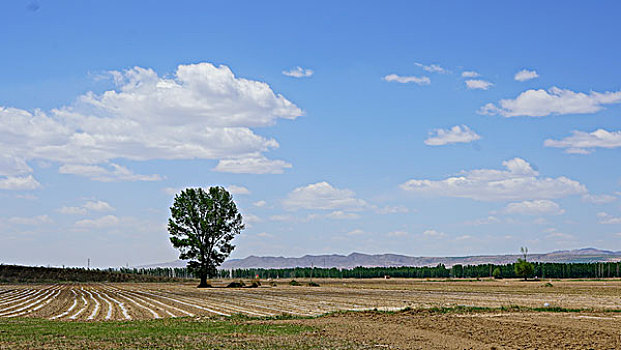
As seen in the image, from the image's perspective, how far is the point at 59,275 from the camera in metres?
154

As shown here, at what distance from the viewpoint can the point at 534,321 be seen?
86.1 feet

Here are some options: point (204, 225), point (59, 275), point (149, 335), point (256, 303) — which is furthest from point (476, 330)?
point (59, 275)

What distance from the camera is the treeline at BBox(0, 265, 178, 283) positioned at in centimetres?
13775

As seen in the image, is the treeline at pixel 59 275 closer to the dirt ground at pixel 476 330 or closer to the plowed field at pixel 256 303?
the plowed field at pixel 256 303

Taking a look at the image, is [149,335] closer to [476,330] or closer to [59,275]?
[476,330]

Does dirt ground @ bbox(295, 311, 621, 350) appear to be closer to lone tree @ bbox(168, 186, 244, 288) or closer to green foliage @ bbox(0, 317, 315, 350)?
green foliage @ bbox(0, 317, 315, 350)

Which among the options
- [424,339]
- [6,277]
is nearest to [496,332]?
[424,339]

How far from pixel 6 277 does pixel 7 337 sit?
399ft

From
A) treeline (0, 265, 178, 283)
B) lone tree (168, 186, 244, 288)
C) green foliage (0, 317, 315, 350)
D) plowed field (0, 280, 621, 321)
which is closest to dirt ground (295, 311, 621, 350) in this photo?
green foliage (0, 317, 315, 350)

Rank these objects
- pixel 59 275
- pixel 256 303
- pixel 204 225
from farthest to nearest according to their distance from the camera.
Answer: pixel 59 275 < pixel 204 225 < pixel 256 303

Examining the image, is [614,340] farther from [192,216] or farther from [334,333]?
[192,216]

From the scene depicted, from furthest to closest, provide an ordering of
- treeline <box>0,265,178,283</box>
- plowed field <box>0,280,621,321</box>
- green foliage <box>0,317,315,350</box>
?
treeline <box>0,265,178,283</box>, plowed field <box>0,280,621,321</box>, green foliage <box>0,317,315,350</box>

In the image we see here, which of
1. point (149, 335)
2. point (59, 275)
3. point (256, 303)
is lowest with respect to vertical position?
point (59, 275)

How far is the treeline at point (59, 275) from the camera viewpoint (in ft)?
452
